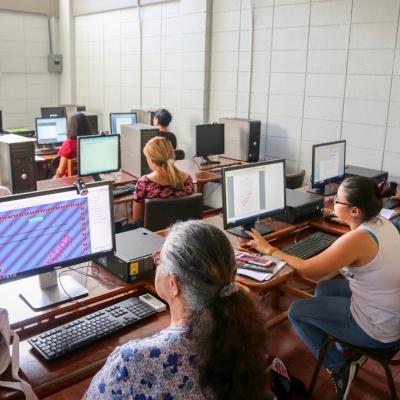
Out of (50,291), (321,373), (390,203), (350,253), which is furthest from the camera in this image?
(390,203)

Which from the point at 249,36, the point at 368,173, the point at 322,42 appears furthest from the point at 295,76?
the point at 368,173

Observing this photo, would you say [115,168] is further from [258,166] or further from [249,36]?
[249,36]

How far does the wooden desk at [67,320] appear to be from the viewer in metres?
1.50

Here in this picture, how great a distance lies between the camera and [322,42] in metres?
4.82

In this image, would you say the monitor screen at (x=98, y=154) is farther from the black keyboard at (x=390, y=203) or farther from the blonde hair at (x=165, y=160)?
the black keyboard at (x=390, y=203)

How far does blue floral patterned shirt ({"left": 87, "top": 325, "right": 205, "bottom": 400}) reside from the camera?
1.13 metres

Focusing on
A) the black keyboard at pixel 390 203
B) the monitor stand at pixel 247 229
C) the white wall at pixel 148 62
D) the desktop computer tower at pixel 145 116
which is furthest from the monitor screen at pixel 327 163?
the desktop computer tower at pixel 145 116

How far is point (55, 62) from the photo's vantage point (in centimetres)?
828

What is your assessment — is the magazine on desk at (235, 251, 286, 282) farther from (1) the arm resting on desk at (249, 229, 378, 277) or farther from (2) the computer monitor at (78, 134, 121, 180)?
(2) the computer monitor at (78, 134, 121, 180)

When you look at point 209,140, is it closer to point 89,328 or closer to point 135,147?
point 135,147

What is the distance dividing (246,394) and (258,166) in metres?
1.80

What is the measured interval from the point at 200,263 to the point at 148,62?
6.15 meters

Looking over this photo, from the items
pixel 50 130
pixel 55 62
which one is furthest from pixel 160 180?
pixel 55 62

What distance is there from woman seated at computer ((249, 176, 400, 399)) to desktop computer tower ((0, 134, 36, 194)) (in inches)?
52.4
